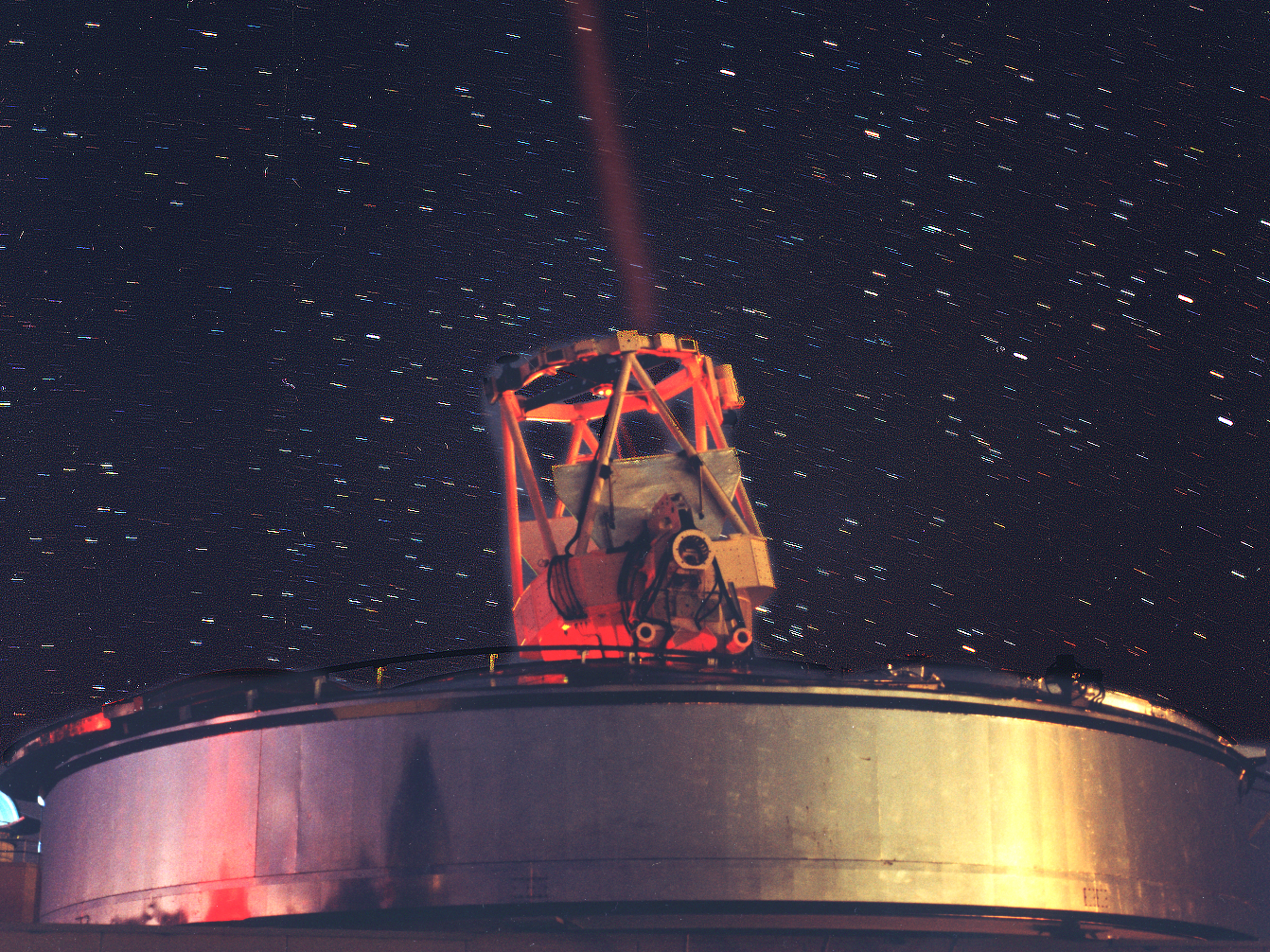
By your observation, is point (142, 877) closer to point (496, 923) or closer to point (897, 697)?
point (496, 923)

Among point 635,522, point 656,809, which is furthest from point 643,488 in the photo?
point 656,809

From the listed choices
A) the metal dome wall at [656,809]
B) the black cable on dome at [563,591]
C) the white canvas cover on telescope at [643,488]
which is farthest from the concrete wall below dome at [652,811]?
the white canvas cover on telescope at [643,488]

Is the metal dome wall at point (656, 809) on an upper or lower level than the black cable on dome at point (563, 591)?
lower

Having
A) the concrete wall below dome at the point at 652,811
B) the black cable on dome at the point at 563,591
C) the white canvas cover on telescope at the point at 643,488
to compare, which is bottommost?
the concrete wall below dome at the point at 652,811

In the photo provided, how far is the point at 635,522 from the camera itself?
23984mm

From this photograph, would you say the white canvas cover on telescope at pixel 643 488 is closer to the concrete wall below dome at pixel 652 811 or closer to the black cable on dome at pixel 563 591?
the black cable on dome at pixel 563 591

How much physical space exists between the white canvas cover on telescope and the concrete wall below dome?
3.74m

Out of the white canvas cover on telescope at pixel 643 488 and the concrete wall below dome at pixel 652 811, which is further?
the white canvas cover on telescope at pixel 643 488

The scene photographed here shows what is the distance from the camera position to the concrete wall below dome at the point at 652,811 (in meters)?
20.6

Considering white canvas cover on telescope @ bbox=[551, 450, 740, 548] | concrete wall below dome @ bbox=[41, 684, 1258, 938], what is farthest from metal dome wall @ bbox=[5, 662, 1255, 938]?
white canvas cover on telescope @ bbox=[551, 450, 740, 548]

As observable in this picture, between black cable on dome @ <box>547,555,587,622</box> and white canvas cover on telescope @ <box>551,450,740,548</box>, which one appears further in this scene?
white canvas cover on telescope @ <box>551,450,740,548</box>

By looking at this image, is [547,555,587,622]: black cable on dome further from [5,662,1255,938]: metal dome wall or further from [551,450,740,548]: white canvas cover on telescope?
[5,662,1255,938]: metal dome wall

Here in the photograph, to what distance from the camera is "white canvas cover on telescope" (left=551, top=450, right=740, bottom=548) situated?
2394 centimetres

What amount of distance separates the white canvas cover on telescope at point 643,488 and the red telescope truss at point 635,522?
2cm
